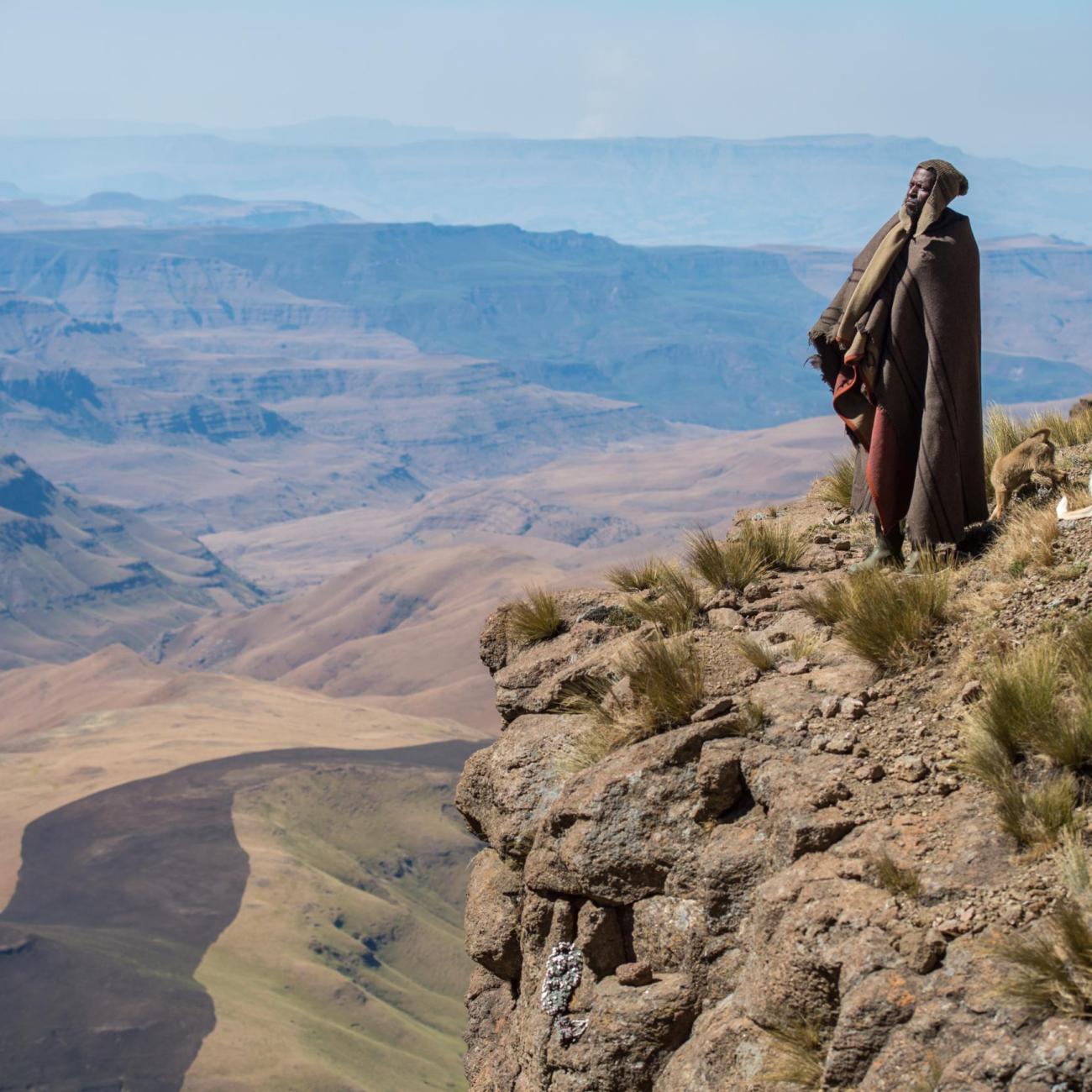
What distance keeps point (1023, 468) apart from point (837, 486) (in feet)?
6.99

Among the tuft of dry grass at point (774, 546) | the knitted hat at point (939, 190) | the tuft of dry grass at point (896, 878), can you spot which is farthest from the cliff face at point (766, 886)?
the knitted hat at point (939, 190)

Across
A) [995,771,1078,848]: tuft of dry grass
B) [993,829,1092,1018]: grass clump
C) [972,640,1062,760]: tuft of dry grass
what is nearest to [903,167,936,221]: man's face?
[972,640,1062,760]: tuft of dry grass

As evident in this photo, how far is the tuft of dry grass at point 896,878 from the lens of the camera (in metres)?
5.05

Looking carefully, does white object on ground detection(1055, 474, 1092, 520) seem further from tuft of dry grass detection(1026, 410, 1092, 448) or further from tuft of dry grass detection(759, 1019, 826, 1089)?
tuft of dry grass detection(759, 1019, 826, 1089)

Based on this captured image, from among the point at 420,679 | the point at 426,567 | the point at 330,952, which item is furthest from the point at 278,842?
the point at 426,567

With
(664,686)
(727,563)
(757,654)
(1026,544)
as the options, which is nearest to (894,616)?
(757,654)

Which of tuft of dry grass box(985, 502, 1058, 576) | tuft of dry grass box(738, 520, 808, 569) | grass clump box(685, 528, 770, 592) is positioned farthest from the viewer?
tuft of dry grass box(738, 520, 808, 569)

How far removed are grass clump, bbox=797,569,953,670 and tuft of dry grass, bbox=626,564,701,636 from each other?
1.19 meters

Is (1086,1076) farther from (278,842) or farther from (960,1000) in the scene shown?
(278,842)

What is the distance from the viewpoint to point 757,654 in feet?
23.5

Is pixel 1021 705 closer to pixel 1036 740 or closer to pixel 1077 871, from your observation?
pixel 1036 740

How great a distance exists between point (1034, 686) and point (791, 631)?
234 cm

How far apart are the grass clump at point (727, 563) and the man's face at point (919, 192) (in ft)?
7.46

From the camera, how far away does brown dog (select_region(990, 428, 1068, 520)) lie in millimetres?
8430
